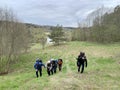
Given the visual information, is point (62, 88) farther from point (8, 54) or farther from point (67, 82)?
point (8, 54)

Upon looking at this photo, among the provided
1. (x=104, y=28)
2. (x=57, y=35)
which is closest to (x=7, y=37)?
(x=57, y=35)

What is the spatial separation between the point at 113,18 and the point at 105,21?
311cm

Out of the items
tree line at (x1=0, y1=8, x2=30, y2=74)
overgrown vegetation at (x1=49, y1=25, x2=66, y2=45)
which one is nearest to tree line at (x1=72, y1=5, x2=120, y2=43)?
overgrown vegetation at (x1=49, y1=25, x2=66, y2=45)

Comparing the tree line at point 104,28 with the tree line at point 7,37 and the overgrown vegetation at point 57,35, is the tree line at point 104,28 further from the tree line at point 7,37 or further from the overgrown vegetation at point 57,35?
the tree line at point 7,37

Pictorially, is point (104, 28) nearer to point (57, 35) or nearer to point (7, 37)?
point (57, 35)

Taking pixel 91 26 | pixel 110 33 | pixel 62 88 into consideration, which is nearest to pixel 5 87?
pixel 62 88

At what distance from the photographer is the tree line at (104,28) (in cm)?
7406

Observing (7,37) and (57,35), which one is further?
(57,35)

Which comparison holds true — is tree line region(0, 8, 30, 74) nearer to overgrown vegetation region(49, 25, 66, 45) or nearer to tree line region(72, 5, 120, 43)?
overgrown vegetation region(49, 25, 66, 45)

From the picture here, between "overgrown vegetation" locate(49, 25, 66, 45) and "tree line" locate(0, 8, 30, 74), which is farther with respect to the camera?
"overgrown vegetation" locate(49, 25, 66, 45)

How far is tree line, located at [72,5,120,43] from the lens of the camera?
74062 millimetres

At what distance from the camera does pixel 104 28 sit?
76.2 meters

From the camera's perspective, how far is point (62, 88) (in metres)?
18.3

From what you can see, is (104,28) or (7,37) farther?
(104,28)
